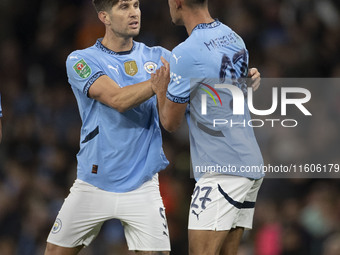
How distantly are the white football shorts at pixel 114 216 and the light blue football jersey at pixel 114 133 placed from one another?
0.08 metres

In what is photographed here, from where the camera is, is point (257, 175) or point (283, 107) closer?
point (257, 175)

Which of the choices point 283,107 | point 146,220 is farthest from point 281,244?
point 146,220

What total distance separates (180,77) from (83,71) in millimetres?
958

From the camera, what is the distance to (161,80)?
5102 millimetres

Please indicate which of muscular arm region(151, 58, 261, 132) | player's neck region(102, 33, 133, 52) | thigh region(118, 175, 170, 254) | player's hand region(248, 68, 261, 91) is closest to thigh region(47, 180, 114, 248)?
thigh region(118, 175, 170, 254)

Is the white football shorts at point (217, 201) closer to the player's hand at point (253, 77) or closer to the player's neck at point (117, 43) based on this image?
the player's hand at point (253, 77)

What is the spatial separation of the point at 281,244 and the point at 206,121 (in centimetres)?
363

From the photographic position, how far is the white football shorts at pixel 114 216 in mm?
5410

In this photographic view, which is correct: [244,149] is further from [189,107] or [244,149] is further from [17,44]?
[17,44]

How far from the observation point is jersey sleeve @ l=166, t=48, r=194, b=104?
4855 millimetres

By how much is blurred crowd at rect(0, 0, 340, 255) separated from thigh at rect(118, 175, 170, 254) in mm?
2800

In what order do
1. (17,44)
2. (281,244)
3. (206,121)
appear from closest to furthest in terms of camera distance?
(206,121) → (281,244) → (17,44)

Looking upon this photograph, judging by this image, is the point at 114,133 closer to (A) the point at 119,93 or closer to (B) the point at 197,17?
(A) the point at 119,93

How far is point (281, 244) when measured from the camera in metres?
8.19
